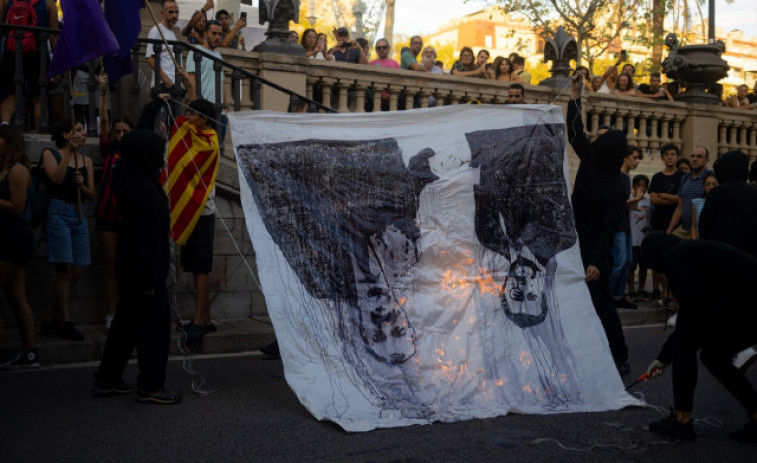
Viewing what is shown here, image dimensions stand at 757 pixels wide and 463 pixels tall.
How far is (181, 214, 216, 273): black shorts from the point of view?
25.0 feet

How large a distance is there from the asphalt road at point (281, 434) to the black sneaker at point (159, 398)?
3.3 inches

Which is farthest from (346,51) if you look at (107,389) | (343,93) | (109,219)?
(107,389)

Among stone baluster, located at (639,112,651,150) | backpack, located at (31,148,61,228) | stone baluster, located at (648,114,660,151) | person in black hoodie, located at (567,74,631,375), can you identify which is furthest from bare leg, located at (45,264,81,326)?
stone baluster, located at (648,114,660,151)

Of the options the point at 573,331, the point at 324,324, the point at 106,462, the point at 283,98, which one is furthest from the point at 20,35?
the point at 573,331

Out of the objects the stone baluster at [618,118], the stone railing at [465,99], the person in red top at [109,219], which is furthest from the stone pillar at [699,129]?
the person in red top at [109,219]

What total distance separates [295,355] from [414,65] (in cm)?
839

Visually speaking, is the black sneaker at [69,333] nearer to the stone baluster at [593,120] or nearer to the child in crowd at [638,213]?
the child in crowd at [638,213]

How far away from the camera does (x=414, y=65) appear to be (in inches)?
515

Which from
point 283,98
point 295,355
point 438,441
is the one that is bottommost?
point 438,441

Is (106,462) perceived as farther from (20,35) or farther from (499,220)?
(20,35)

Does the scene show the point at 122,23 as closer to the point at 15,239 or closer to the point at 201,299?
the point at 15,239

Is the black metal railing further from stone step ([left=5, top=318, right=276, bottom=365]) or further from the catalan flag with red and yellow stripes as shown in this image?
stone step ([left=5, top=318, right=276, bottom=365])

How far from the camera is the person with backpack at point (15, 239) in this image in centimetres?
652

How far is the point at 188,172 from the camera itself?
24.0 ft
